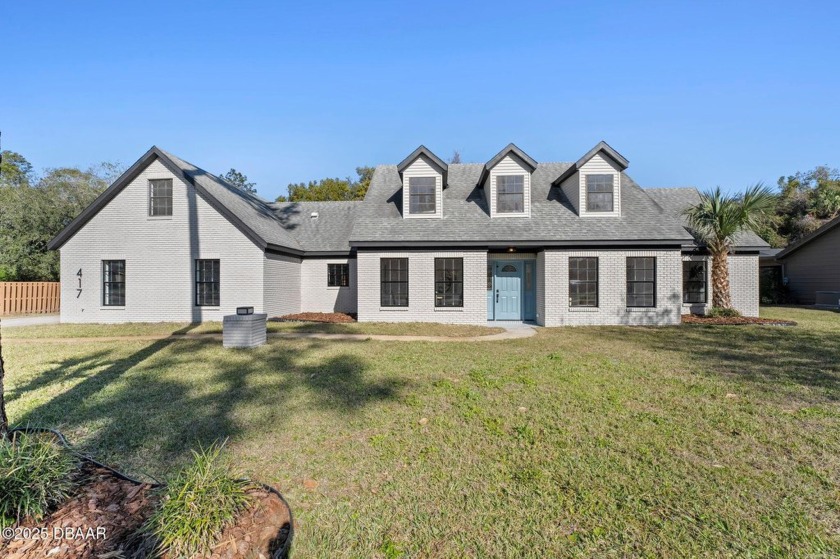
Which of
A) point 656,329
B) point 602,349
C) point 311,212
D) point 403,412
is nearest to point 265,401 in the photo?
point 403,412

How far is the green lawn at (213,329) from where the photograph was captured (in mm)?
12391

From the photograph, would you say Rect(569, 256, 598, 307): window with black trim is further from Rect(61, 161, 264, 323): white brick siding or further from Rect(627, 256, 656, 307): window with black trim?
Rect(61, 161, 264, 323): white brick siding

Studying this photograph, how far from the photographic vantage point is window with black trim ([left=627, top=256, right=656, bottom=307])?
14.5m

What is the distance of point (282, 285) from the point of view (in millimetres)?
16578

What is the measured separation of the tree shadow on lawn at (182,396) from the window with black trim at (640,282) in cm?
1068

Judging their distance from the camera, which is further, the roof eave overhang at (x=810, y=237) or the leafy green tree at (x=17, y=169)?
the leafy green tree at (x=17, y=169)

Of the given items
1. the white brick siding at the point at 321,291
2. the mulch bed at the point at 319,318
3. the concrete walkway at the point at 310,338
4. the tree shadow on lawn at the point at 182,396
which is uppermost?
the white brick siding at the point at 321,291

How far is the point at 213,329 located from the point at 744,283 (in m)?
20.1

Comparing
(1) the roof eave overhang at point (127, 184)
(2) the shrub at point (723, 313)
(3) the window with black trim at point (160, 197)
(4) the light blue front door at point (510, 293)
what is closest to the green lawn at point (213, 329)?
(4) the light blue front door at point (510, 293)

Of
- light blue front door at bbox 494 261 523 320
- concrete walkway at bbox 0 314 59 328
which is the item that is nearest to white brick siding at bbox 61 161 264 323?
concrete walkway at bbox 0 314 59 328

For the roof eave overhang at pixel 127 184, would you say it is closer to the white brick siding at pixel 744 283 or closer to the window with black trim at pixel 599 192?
the window with black trim at pixel 599 192

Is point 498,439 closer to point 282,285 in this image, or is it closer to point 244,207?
point 282,285

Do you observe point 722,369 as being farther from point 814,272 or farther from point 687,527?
point 814,272

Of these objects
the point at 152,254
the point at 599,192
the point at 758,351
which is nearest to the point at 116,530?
the point at 758,351
